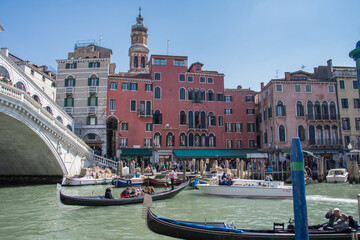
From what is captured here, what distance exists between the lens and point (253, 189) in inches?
605

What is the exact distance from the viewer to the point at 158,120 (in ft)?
102

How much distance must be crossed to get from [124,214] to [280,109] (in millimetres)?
23219

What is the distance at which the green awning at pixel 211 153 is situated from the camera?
2981 centimetres

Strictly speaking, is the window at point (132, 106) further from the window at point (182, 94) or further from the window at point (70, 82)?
the window at point (70, 82)

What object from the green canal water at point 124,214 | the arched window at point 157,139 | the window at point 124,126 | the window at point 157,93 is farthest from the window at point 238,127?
the green canal water at point 124,214

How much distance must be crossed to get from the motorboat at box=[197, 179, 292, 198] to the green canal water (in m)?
0.51

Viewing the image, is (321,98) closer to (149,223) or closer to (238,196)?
(238,196)

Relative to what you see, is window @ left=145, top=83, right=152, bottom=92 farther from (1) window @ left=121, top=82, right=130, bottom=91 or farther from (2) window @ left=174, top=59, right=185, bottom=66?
(2) window @ left=174, top=59, right=185, bottom=66

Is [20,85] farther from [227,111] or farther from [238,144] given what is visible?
[238,144]

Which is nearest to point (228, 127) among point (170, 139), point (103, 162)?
point (170, 139)

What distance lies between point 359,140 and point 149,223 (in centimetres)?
2906

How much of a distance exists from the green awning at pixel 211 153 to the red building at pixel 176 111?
78 centimetres

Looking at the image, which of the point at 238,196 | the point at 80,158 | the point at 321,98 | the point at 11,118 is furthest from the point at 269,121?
the point at 11,118

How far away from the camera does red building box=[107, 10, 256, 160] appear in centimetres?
3011
